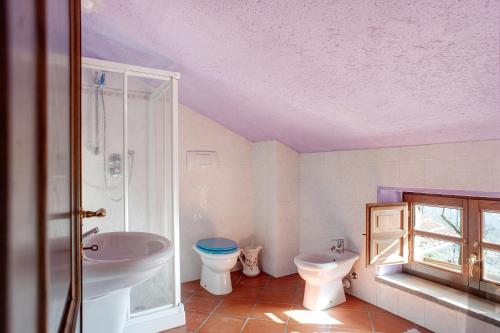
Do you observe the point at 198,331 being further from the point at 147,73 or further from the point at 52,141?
the point at 52,141

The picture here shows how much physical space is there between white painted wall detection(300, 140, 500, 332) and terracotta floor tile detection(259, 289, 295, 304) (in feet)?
2.06

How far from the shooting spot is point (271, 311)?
271cm

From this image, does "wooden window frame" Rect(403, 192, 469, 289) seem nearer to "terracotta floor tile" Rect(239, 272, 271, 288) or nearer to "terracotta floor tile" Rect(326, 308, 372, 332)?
"terracotta floor tile" Rect(326, 308, 372, 332)

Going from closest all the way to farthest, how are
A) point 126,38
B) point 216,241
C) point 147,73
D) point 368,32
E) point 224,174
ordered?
1. point 368,32
2. point 126,38
3. point 147,73
4. point 216,241
5. point 224,174

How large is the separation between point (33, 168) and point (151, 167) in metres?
2.33

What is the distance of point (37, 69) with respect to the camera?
377 millimetres

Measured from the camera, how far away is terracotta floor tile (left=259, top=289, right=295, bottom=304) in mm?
2926

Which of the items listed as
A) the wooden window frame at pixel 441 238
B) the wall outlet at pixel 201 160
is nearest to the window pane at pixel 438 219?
the wooden window frame at pixel 441 238

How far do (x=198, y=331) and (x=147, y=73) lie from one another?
211 centimetres

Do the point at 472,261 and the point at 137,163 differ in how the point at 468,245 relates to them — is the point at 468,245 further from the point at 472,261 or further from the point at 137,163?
the point at 137,163

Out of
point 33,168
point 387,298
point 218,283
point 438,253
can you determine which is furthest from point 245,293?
point 33,168

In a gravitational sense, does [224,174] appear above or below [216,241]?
above

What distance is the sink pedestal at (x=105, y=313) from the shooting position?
135cm

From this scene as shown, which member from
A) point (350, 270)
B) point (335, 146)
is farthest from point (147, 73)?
point (350, 270)
